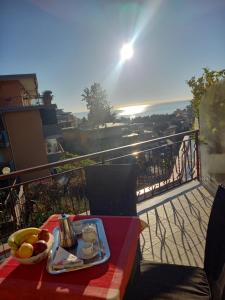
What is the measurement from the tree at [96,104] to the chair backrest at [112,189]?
105 feet

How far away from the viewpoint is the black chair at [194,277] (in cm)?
150

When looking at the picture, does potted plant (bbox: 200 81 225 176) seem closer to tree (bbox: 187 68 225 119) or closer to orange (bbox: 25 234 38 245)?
tree (bbox: 187 68 225 119)

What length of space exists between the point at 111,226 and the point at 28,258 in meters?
0.60

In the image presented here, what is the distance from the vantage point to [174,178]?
5.02 metres

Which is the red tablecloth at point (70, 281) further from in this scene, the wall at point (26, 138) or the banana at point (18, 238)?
the wall at point (26, 138)

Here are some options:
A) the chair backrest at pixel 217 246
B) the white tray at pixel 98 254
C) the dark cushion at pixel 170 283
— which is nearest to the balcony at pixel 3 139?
the white tray at pixel 98 254

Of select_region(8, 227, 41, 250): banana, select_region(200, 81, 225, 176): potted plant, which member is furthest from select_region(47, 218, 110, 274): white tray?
select_region(200, 81, 225, 176): potted plant

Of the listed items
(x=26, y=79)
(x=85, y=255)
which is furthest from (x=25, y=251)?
(x=26, y=79)

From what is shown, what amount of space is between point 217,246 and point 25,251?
1.11 meters

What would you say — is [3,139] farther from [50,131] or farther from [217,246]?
[217,246]

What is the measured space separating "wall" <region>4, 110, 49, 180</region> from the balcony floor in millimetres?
11469

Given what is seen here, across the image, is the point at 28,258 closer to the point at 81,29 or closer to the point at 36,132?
the point at 81,29

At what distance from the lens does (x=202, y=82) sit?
13.4ft

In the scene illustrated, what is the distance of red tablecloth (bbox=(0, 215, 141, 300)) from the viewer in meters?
1.17
